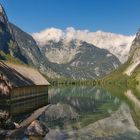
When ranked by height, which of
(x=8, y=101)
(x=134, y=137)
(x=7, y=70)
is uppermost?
(x=7, y=70)

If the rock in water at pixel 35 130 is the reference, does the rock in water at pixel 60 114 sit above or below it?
above

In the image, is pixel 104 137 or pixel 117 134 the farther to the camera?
pixel 117 134

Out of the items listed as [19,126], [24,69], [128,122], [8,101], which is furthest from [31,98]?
[19,126]

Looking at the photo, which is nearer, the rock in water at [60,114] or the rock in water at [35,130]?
the rock in water at [35,130]

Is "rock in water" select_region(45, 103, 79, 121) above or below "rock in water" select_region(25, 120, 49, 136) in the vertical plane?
above

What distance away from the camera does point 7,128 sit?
47125 mm

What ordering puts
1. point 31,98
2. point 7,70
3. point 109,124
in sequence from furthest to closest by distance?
point 31,98
point 7,70
point 109,124

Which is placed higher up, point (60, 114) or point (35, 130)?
point (60, 114)

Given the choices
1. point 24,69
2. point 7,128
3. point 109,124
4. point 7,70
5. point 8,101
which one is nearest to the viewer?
point 7,128

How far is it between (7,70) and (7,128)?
43405 mm

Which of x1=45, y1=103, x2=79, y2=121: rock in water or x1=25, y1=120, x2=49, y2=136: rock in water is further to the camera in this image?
x1=45, y1=103, x2=79, y2=121: rock in water

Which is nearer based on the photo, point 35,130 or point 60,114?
point 35,130

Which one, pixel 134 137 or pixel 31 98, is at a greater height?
pixel 31 98

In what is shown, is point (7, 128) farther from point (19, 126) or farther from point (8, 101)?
point (8, 101)
